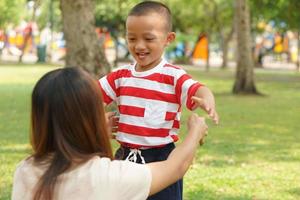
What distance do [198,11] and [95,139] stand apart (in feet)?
134

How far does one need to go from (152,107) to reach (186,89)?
211 millimetres

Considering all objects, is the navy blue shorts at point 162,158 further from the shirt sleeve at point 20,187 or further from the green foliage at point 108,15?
the green foliage at point 108,15

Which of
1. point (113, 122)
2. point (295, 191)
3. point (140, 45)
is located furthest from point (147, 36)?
point (295, 191)

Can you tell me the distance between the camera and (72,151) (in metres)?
2.41

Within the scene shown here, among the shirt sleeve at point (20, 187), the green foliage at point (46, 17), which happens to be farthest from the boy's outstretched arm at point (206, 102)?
the green foliage at point (46, 17)

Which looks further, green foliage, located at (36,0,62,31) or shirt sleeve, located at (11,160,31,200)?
green foliage, located at (36,0,62,31)

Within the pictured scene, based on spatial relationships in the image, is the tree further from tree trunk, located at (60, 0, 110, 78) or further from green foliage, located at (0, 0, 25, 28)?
green foliage, located at (0, 0, 25, 28)

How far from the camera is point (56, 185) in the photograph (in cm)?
241

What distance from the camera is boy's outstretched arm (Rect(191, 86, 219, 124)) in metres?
3.01

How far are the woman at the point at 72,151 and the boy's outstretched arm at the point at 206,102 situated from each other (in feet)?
1.96

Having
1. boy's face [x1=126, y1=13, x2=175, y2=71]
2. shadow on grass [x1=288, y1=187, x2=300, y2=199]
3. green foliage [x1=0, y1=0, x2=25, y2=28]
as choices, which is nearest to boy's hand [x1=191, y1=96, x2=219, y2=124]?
boy's face [x1=126, y1=13, x2=175, y2=71]

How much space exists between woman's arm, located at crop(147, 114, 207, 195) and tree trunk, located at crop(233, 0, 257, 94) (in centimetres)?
1652

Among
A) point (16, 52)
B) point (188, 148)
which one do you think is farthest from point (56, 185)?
point (16, 52)

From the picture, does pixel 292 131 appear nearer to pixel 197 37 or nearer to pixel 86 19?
pixel 86 19
